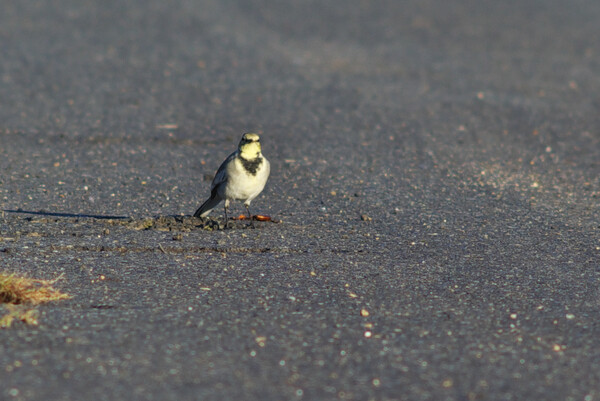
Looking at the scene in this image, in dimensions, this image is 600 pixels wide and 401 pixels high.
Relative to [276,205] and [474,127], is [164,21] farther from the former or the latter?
[276,205]

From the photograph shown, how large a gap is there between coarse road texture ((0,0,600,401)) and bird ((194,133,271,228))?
0.33m

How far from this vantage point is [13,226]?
6969 mm

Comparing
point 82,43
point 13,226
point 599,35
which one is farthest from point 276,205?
point 599,35

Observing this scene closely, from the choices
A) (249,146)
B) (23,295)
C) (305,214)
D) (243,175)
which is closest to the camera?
(23,295)

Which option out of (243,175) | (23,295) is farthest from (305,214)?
(23,295)

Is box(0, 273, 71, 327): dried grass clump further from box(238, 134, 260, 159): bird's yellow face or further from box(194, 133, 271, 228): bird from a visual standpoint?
box(238, 134, 260, 159): bird's yellow face

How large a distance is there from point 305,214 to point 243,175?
889 mm

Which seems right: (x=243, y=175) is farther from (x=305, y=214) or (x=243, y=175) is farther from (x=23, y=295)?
(x=23, y=295)

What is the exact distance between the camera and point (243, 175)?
23.5 ft

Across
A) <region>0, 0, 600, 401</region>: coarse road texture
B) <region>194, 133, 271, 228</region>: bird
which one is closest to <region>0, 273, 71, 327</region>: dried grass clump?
<region>0, 0, 600, 401</region>: coarse road texture

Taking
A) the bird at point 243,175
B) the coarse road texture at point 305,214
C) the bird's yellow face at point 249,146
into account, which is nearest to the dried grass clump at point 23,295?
the coarse road texture at point 305,214

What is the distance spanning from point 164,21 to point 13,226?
12481 mm

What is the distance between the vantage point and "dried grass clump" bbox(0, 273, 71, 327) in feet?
15.8

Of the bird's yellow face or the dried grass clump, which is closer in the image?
the dried grass clump
